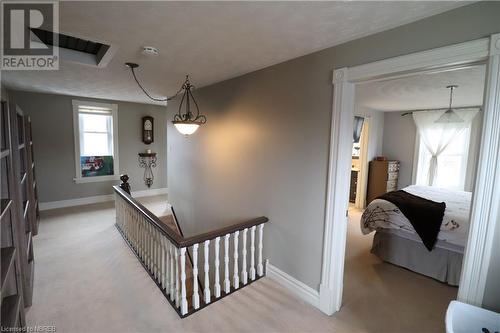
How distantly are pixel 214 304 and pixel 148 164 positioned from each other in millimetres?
4950

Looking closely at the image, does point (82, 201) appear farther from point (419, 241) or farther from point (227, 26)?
point (419, 241)

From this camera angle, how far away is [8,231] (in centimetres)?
174

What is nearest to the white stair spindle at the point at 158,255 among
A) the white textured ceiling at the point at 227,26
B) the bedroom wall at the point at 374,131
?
the white textured ceiling at the point at 227,26

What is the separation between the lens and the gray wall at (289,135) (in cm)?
157

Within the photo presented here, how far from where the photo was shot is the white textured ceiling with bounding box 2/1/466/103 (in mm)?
1440

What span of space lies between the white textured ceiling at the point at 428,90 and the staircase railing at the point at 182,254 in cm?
234

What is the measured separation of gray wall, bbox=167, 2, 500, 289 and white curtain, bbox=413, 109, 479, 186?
4.24 metres

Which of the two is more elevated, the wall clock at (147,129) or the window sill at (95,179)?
the wall clock at (147,129)

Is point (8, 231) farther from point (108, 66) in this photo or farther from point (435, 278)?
point (435, 278)

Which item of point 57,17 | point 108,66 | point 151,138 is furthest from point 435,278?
→ point 151,138

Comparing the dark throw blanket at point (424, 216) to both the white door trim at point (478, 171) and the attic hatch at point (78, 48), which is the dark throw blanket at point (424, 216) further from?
the attic hatch at point (78, 48)

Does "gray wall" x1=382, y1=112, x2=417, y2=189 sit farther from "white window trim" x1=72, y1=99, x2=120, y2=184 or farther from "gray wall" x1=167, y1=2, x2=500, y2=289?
"white window trim" x1=72, y1=99, x2=120, y2=184

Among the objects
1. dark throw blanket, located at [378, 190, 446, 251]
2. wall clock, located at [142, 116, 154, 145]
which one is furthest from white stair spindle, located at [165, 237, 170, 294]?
wall clock, located at [142, 116, 154, 145]

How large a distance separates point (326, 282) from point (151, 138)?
5540 mm
